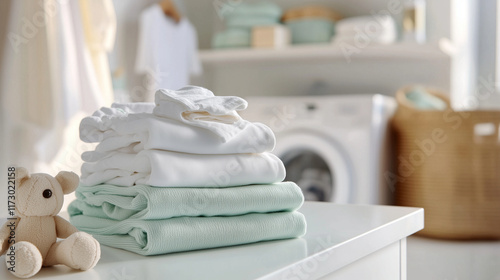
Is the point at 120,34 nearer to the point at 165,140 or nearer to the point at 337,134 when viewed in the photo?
the point at 337,134

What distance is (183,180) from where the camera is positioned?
61 centimetres

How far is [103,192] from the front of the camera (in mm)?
657

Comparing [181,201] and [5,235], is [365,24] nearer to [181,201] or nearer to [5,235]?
[181,201]

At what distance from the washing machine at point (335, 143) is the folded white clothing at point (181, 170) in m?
1.96

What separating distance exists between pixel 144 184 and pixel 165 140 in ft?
0.18

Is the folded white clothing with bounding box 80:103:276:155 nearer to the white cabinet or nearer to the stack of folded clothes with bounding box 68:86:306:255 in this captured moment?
the stack of folded clothes with bounding box 68:86:306:255

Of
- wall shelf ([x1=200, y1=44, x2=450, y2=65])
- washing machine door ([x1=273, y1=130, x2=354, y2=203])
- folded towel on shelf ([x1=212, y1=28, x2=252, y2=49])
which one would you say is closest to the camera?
washing machine door ([x1=273, y1=130, x2=354, y2=203])

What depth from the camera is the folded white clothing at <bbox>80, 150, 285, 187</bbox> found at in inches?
23.5

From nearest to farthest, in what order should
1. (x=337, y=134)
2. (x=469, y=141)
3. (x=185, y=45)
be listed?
(x=469, y=141) < (x=337, y=134) < (x=185, y=45)

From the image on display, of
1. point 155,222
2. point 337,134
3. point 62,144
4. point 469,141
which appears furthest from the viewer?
point 337,134

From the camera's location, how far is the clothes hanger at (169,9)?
10.1ft

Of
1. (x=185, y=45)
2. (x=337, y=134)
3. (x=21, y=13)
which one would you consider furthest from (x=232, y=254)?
(x=185, y=45)

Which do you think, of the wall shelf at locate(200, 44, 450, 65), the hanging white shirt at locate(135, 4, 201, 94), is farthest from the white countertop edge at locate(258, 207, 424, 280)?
the hanging white shirt at locate(135, 4, 201, 94)

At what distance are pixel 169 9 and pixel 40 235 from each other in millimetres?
2721
